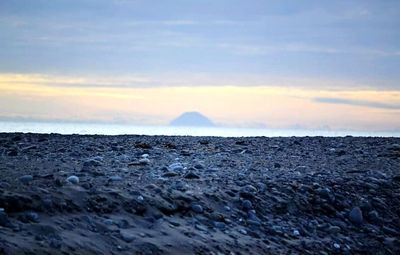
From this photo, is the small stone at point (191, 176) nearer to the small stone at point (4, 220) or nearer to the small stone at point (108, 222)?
the small stone at point (108, 222)

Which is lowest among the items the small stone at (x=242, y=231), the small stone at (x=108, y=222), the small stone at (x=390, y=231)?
the small stone at (x=390, y=231)

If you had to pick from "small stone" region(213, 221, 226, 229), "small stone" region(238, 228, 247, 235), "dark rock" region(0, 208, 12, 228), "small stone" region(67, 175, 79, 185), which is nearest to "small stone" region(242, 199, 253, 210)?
"small stone" region(238, 228, 247, 235)

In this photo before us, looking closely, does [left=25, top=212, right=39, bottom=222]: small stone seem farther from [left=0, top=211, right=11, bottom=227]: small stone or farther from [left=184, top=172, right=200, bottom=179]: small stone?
[left=184, top=172, right=200, bottom=179]: small stone

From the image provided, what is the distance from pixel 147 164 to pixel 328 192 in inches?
127

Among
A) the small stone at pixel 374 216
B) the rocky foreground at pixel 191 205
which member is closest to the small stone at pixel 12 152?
the rocky foreground at pixel 191 205

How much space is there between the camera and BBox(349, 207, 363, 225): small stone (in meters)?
9.20

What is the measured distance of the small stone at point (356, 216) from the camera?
9203 mm

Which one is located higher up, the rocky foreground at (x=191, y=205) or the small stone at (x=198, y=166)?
the small stone at (x=198, y=166)

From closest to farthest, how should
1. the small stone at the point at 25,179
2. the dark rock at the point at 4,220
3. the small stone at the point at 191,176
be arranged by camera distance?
the dark rock at the point at 4,220, the small stone at the point at 25,179, the small stone at the point at 191,176

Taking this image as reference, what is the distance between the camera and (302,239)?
8078 mm

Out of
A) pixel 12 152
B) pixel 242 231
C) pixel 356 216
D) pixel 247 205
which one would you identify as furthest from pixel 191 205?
pixel 12 152

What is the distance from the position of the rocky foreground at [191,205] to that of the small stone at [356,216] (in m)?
0.02

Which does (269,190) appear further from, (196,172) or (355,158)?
(355,158)

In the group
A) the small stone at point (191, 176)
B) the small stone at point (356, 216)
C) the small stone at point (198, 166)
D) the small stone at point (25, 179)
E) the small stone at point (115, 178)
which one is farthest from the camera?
the small stone at point (198, 166)
